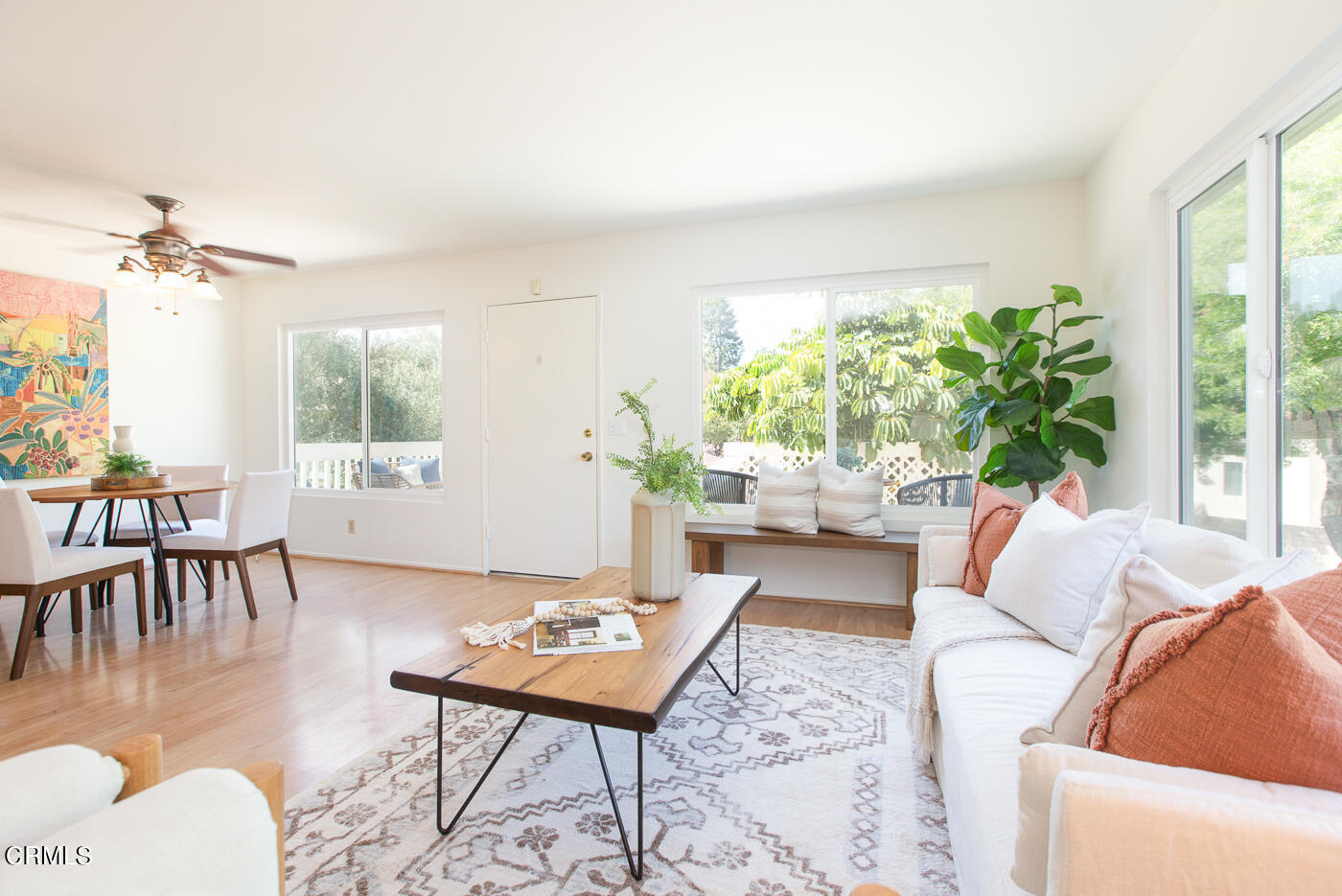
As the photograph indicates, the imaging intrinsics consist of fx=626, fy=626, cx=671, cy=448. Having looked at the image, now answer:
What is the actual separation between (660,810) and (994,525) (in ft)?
4.90

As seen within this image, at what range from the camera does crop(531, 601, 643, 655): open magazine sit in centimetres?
172

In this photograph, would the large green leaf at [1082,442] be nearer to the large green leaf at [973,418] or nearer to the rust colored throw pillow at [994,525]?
the large green leaf at [973,418]

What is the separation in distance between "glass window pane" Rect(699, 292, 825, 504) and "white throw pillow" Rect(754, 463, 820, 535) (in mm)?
196

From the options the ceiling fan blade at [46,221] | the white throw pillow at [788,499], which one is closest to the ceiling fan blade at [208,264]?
the ceiling fan blade at [46,221]

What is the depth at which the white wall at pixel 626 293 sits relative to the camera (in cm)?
356

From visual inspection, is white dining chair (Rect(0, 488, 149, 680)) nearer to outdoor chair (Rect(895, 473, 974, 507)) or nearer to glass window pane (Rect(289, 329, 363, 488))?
glass window pane (Rect(289, 329, 363, 488))

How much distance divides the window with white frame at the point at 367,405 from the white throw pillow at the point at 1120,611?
4531 mm

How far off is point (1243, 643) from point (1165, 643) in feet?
0.30

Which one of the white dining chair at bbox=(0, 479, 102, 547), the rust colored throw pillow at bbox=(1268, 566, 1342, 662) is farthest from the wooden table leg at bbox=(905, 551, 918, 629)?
the white dining chair at bbox=(0, 479, 102, 547)

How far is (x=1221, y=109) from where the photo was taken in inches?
80.4

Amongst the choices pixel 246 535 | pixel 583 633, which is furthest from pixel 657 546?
pixel 246 535

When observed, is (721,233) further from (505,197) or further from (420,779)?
(420,779)

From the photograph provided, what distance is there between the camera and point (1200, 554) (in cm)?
151

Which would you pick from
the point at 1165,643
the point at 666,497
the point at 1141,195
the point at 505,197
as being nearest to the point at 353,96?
the point at 505,197
